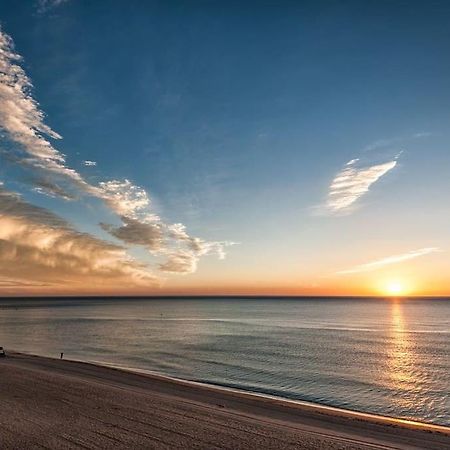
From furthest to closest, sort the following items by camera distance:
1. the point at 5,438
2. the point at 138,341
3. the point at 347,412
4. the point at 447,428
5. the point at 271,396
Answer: the point at 138,341 → the point at 271,396 → the point at 347,412 → the point at 447,428 → the point at 5,438

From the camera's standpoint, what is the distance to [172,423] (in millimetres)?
19172

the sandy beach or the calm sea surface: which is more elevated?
the sandy beach

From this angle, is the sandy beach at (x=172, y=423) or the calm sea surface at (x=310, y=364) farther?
the calm sea surface at (x=310, y=364)

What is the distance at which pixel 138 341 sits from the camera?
244ft

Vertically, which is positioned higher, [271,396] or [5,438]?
[5,438]

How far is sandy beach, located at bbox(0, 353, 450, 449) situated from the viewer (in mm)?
16469

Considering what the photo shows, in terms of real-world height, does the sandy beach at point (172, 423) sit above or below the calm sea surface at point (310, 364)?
above

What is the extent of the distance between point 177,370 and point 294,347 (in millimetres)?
26223

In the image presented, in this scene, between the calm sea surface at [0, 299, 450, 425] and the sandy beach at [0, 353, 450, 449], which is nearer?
the sandy beach at [0, 353, 450, 449]

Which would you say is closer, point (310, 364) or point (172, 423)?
point (172, 423)

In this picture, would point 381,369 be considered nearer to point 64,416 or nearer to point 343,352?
point 343,352

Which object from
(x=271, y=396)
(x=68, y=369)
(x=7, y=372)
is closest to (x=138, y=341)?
(x=68, y=369)

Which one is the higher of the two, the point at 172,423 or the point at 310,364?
the point at 172,423

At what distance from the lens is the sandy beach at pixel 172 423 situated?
1647 centimetres
